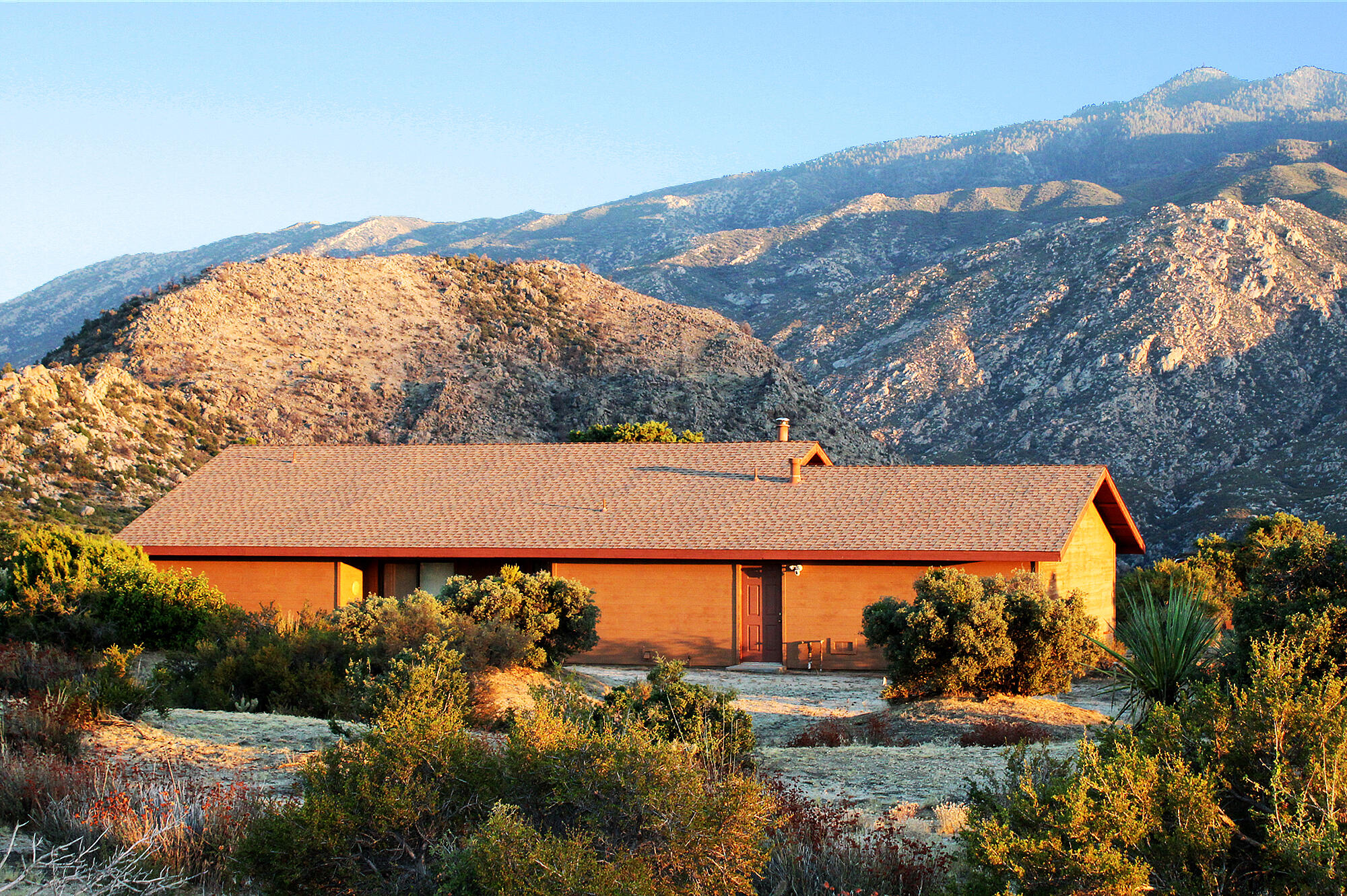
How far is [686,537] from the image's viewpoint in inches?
966

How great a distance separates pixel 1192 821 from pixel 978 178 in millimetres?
159780

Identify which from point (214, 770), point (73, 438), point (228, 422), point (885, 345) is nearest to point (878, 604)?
point (214, 770)

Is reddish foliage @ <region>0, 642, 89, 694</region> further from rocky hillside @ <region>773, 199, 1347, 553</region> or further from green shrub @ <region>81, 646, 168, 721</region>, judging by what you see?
rocky hillside @ <region>773, 199, 1347, 553</region>

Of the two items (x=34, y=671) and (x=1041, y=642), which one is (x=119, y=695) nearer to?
(x=34, y=671)

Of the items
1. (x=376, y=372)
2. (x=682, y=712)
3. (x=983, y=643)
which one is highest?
(x=376, y=372)

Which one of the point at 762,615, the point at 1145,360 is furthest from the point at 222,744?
the point at 1145,360

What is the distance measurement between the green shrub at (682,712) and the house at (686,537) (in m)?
11.8

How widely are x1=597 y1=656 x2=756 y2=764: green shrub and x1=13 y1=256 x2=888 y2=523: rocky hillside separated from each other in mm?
35794

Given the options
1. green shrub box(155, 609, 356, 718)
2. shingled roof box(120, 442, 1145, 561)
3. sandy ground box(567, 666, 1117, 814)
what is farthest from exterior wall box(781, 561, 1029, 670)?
green shrub box(155, 609, 356, 718)

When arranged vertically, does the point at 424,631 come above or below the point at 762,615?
above

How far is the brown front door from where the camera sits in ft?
79.8

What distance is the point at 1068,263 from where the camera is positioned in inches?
3157

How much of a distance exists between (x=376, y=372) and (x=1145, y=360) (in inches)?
1748

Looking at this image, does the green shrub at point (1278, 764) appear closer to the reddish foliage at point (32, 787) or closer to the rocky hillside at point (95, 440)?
the reddish foliage at point (32, 787)
